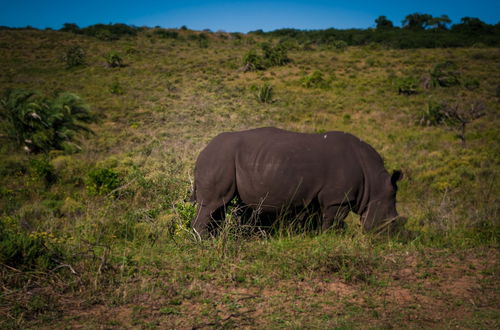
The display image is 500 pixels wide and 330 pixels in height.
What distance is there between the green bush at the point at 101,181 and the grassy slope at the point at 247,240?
481 millimetres

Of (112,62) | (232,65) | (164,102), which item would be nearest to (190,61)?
(232,65)

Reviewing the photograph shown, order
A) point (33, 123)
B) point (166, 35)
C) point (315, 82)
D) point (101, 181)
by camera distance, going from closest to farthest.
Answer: point (101, 181), point (33, 123), point (315, 82), point (166, 35)

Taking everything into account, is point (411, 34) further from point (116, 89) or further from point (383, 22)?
point (116, 89)

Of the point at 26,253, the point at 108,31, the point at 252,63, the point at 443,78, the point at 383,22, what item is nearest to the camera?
the point at 26,253

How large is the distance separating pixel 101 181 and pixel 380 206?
833cm

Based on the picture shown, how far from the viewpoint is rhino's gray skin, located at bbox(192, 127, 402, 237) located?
5.69 meters

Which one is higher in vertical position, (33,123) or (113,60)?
(113,60)

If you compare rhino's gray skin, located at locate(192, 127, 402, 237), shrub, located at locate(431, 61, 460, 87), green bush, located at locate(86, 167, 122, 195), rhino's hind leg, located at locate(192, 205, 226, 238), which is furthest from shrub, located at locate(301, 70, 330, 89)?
rhino's hind leg, located at locate(192, 205, 226, 238)

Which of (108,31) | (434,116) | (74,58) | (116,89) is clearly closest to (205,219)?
(434,116)

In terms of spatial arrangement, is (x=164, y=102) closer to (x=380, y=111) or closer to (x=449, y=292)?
(x=380, y=111)

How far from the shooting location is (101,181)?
11070 mm

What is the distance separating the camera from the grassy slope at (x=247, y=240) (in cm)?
348

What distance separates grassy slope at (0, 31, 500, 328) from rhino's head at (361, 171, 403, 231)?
29 centimetres

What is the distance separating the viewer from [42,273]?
3.80 metres
